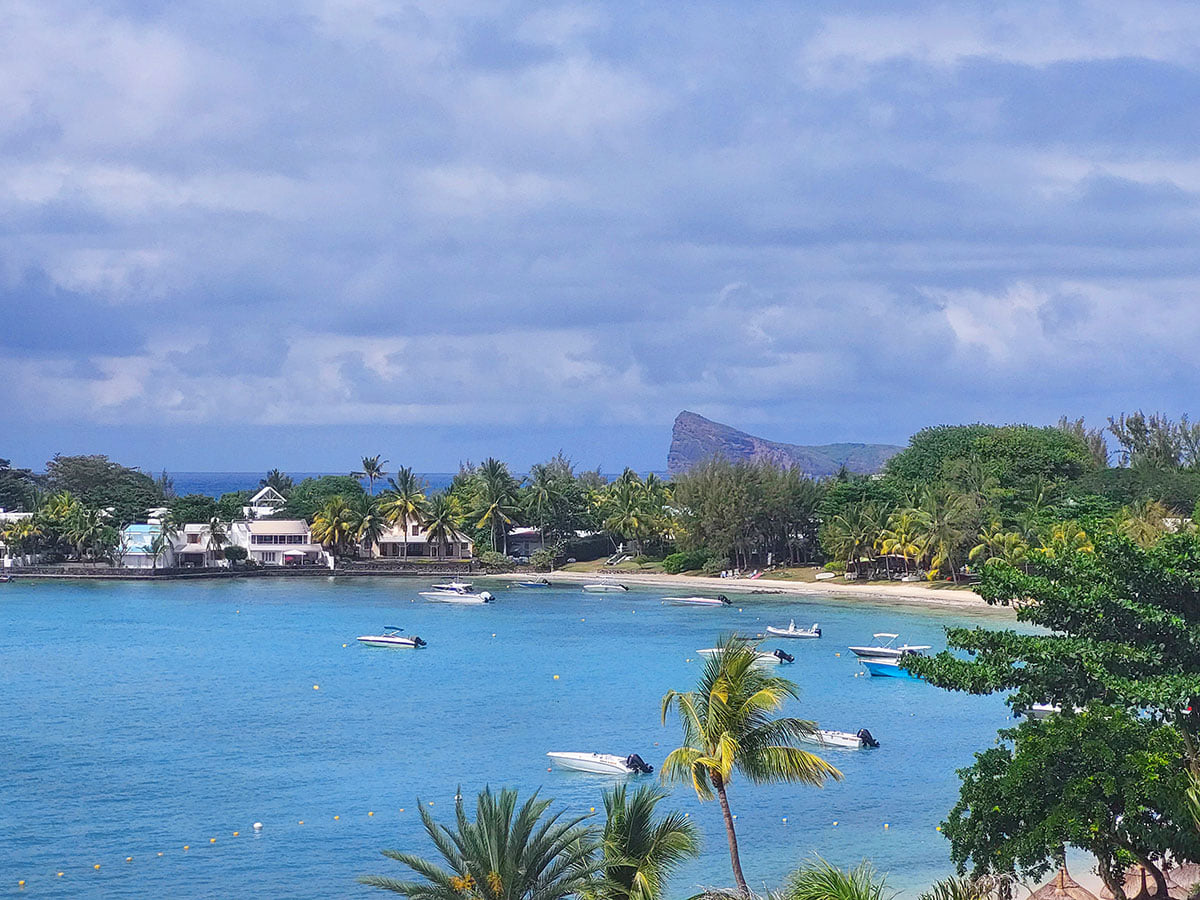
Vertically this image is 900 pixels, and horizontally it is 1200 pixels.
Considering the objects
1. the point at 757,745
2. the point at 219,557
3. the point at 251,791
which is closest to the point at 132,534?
the point at 219,557

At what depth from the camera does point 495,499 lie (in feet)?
405

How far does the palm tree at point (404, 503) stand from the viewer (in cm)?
12481

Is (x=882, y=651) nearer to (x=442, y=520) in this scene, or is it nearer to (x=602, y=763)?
(x=602, y=763)

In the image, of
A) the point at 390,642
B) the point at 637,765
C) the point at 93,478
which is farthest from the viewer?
the point at 93,478

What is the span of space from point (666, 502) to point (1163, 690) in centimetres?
10205

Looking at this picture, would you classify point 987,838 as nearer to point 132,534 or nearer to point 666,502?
point 666,502

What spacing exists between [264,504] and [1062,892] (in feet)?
432

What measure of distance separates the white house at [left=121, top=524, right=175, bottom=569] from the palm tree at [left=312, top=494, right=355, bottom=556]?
45.8ft

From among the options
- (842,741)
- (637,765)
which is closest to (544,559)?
(842,741)

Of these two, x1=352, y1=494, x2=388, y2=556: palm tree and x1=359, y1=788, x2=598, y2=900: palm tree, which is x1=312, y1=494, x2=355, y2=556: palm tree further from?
x1=359, y1=788, x2=598, y2=900: palm tree

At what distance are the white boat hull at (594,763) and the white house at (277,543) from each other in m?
86.2

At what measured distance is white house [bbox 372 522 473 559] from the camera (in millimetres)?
128750

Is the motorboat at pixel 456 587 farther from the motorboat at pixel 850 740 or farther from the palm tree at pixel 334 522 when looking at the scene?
the motorboat at pixel 850 740

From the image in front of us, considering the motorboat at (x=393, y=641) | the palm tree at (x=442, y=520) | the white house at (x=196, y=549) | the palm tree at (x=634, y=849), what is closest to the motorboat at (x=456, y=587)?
the palm tree at (x=442, y=520)
